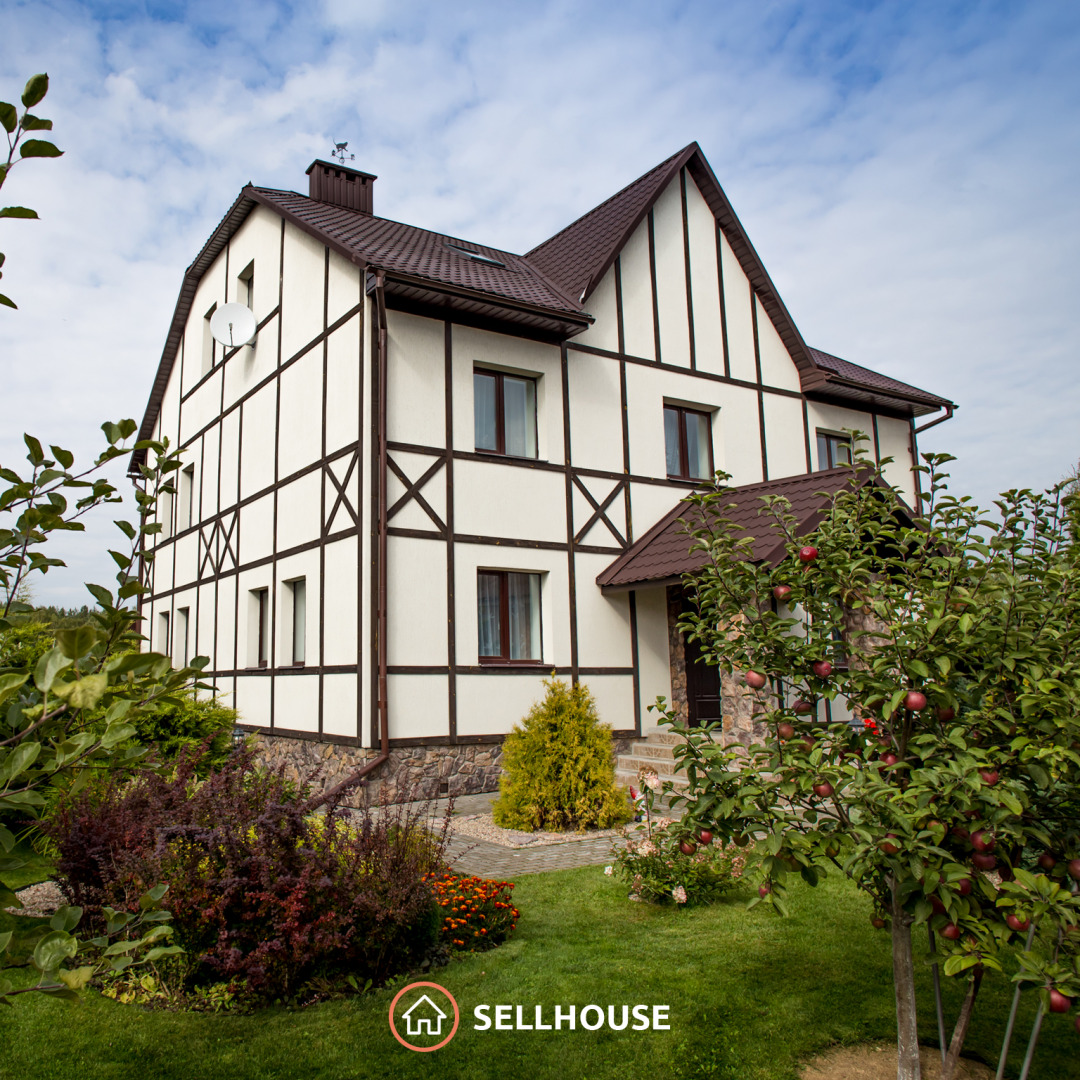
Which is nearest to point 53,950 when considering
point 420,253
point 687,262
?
point 420,253

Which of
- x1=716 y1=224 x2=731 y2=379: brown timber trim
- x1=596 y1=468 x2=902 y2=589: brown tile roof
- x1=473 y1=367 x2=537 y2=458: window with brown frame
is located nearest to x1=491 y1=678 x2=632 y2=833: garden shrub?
x1=596 y1=468 x2=902 y2=589: brown tile roof

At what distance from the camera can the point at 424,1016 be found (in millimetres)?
4207

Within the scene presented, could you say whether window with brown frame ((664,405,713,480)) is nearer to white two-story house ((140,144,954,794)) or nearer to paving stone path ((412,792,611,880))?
white two-story house ((140,144,954,794))

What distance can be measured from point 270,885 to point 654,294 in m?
10.9

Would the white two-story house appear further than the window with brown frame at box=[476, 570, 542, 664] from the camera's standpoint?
No

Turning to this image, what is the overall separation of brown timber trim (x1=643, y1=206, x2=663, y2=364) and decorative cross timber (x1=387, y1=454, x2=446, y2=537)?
4294 millimetres

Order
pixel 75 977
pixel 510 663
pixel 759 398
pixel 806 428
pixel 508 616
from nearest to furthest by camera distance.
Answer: pixel 75 977
pixel 510 663
pixel 508 616
pixel 759 398
pixel 806 428

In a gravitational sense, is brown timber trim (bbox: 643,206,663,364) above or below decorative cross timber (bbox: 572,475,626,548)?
above

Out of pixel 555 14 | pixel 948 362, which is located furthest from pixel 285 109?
pixel 948 362

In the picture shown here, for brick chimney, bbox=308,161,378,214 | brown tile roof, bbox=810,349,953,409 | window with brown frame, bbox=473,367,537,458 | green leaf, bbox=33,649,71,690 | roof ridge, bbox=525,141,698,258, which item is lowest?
green leaf, bbox=33,649,71,690

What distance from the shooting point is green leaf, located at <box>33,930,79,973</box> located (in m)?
1.42

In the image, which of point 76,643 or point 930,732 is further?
point 930,732

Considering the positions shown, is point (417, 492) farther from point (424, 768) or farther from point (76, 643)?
point (76, 643)

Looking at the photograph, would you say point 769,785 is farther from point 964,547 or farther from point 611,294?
point 611,294
